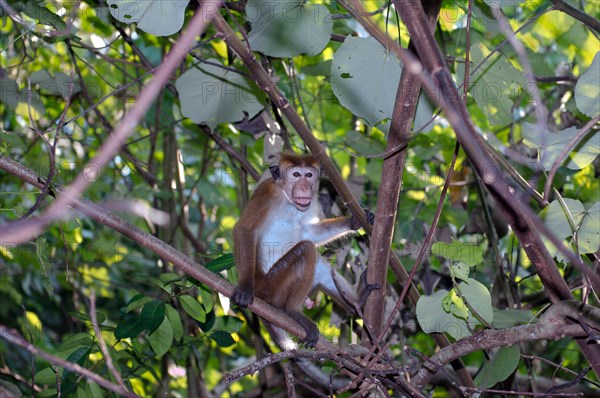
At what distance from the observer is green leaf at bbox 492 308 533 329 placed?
16.3 feet

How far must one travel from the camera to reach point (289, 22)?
5.06m

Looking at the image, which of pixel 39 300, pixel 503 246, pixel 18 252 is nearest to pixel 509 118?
pixel 503 246

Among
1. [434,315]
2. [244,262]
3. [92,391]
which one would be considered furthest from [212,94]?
[434,315]

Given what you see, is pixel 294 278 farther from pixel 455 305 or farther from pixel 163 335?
pixel 455 305

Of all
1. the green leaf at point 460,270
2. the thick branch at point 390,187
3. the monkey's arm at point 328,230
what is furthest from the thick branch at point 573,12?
the monkey's arm at point 328,230

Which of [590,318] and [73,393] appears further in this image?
[73,393]

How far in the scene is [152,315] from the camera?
508cm

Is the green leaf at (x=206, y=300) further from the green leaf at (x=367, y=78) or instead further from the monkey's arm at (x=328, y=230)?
the green leaf at (x=367, y=78)

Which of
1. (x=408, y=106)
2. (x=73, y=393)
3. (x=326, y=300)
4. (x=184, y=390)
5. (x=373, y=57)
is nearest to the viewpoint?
(x=408, y=106)

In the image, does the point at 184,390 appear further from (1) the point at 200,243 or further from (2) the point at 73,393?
(2) the point at 73,393

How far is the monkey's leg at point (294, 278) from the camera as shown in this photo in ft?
19.8

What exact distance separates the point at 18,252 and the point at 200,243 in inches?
88.7

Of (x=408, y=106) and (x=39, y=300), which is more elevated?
(x=39, y=300)

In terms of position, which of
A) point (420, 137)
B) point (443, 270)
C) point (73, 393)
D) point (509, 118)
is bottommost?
point (73, 393)
